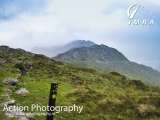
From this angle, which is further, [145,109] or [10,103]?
[145,109]

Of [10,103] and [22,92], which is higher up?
[22,92]

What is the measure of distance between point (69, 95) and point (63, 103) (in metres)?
3.72

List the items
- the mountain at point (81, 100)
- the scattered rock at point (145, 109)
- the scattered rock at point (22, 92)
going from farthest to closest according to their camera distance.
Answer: the scattered rock at point (22, 92)
the scattered rock at point (145, 109)
the mountain at point (81, 100)

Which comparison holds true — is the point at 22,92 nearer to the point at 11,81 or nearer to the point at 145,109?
the point at 11,81

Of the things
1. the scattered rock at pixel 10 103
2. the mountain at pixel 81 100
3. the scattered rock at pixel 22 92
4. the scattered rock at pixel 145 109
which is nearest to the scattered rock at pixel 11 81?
the mountain at pixel 81 100

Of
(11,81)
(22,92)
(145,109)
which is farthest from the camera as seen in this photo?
(11,81)

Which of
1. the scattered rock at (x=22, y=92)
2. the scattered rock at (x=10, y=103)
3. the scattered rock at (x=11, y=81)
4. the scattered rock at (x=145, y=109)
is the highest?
the scattered rock at (x=11, y=81)

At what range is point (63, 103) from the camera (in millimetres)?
39312

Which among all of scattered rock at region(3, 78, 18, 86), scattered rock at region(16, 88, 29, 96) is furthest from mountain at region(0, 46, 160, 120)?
scattered rock at region(16, 88, 29, 96)

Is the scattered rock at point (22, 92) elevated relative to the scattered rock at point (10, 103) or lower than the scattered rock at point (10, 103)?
elevated

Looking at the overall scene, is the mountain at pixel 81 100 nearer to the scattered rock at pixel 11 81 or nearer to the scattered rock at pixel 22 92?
the scattered rock at pixel 11 81

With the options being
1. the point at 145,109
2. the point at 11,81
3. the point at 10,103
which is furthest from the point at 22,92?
the point at 145,109

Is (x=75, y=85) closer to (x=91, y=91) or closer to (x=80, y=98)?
(x=91, y=91)

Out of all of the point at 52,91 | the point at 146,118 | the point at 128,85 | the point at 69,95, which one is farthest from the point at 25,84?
the point at 52,91
